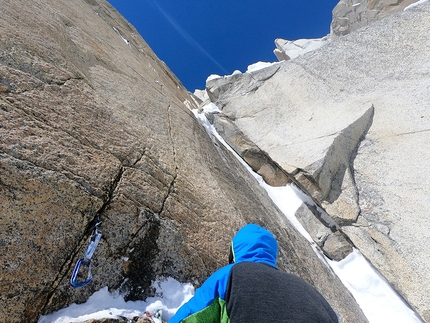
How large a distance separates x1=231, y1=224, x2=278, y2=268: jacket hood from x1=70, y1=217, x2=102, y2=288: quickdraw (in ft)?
4.59

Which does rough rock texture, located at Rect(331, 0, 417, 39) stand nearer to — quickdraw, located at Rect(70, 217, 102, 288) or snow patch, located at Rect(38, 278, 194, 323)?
snow patch, located at Rect(38, 278, 194, 323)

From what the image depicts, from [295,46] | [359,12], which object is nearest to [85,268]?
[359,12]

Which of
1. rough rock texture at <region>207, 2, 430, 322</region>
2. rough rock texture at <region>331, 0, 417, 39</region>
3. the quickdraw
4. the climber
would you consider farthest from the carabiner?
rough rock texture at <region>331, 0, 417, 39</region>

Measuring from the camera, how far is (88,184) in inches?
120

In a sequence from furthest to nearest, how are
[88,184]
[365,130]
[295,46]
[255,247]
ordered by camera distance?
[295,46]
[365,130]
[88,184]
[255,247]

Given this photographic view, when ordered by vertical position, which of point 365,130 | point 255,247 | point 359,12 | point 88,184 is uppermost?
point 359,12

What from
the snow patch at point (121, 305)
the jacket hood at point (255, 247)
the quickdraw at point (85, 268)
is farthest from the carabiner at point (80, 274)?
the jacket hood at point (255, 247)

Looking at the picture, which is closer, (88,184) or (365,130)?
(88,184)

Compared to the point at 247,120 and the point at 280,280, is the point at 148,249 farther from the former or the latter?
the point at 247,120

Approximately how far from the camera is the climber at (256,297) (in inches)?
75.9

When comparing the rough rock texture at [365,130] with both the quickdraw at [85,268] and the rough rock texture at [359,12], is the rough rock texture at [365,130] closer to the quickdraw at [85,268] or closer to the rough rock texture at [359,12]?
the quickdraw at [85,268]

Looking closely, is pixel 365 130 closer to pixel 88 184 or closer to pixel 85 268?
pixel 88 184

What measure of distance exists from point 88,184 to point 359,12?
39195mm

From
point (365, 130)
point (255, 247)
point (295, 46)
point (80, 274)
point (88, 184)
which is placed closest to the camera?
point (255, 247)
